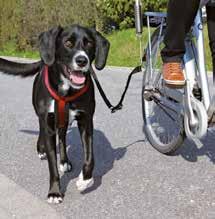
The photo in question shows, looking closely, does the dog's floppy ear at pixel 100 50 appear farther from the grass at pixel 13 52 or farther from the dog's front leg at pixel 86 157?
the grass at pixel 13 52

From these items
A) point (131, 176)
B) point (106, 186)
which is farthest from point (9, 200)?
point (131, 176)

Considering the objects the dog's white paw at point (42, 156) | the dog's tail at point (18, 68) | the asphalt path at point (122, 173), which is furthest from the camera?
the dog's white paw at point (42, 156)

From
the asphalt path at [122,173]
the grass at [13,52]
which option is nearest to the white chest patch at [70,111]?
the asphalt path at [122,173]

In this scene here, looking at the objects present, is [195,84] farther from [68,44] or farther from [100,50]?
[68,44]

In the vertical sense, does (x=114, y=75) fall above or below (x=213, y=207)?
below

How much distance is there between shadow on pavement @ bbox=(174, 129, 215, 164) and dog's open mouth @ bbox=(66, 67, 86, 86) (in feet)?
4.32

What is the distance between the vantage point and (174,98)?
14.2 feet

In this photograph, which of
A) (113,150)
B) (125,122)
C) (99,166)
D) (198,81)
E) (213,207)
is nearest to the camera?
(213,207)

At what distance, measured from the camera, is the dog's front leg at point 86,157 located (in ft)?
12.8

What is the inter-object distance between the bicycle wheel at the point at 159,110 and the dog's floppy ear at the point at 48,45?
1.03 m

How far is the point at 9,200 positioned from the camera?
386 cm

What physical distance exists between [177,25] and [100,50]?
2.00 ft

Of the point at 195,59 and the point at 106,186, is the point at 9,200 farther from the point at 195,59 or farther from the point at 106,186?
the point at 195,59

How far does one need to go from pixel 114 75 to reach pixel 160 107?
5.27 metres
